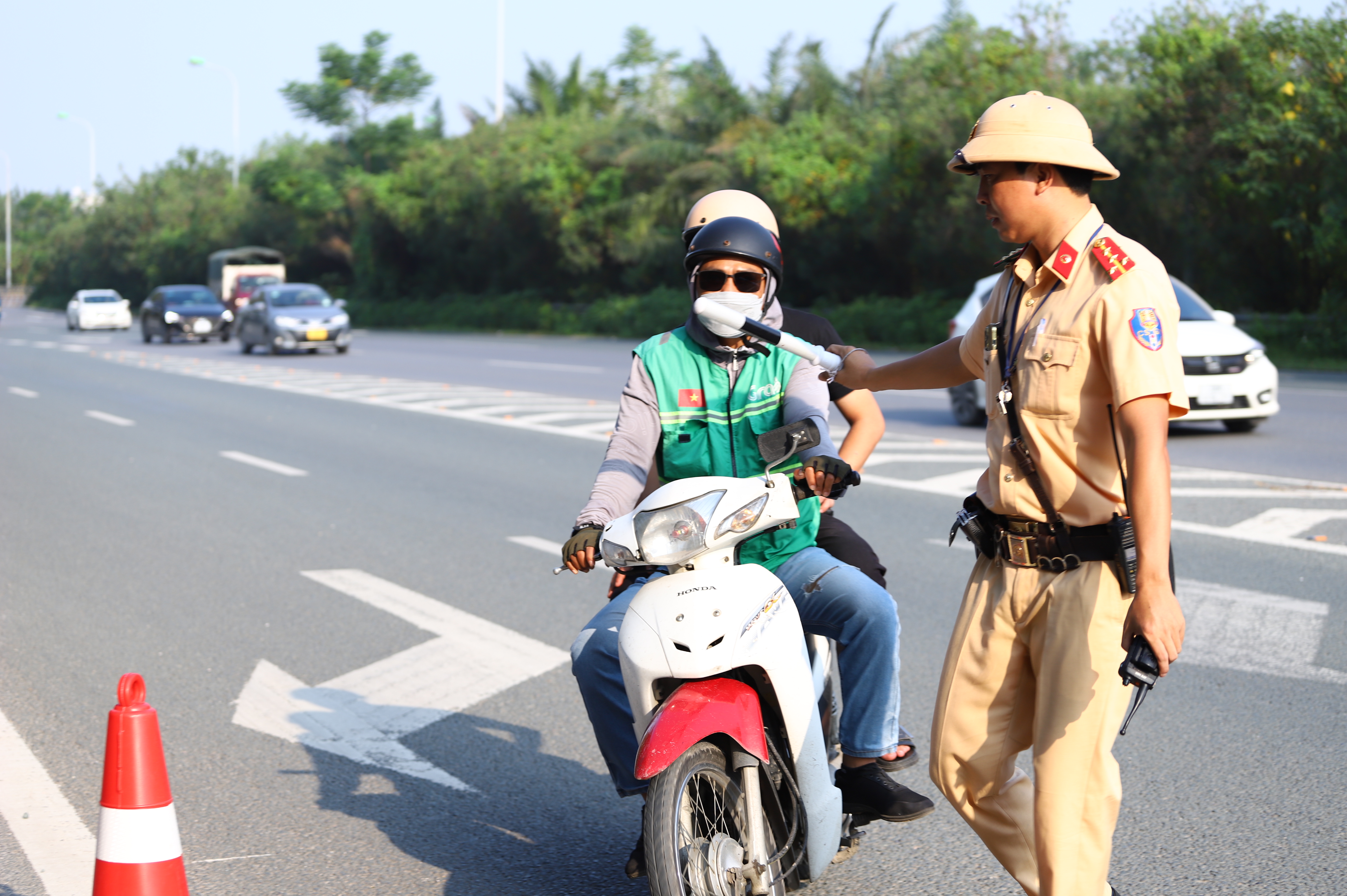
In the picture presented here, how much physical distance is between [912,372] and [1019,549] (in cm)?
68

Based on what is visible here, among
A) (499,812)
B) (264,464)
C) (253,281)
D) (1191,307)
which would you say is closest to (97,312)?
(253,281)

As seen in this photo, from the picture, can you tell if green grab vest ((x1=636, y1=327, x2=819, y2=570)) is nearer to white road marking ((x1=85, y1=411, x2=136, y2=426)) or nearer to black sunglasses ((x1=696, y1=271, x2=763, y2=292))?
black sunglasses ((x1=696, y1=271, x2=763, y2=292))

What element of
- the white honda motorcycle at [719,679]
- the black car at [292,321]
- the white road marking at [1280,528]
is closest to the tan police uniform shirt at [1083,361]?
the white honda motorcycle at [719,679]

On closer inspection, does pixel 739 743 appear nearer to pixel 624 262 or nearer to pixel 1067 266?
pixel 1067 266

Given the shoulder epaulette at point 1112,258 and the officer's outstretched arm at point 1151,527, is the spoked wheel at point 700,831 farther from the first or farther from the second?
the shoulder epaulette at point 1112,258

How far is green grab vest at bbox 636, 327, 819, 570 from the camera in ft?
11.4

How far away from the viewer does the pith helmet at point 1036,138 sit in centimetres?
273

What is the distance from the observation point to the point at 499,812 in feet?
13.9

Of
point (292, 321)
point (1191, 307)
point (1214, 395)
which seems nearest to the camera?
point (1214, 395)

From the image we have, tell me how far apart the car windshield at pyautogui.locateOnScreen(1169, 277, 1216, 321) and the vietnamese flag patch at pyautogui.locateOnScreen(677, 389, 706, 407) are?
10.7m

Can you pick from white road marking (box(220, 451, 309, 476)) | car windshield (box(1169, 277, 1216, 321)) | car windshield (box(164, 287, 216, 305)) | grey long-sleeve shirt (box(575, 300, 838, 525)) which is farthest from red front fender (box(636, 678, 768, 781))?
car windshield (box(164, 287, 216, 305))

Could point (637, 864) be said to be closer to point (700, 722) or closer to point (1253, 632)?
point (700, 722)

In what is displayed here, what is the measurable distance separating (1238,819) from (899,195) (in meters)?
28.6

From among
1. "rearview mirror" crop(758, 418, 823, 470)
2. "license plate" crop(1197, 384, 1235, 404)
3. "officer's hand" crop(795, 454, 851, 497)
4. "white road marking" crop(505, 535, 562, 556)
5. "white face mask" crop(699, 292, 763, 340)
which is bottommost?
"white road marking" crop(505, 535, 562, 556)
